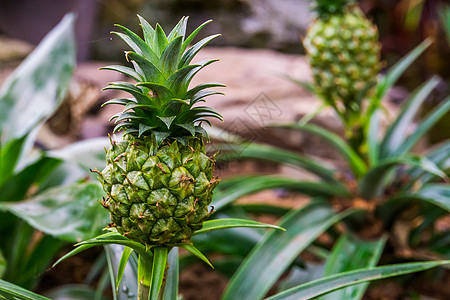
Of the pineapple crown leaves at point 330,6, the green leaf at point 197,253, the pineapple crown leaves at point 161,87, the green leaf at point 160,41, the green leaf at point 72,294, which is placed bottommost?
the green leaf at point 72,294

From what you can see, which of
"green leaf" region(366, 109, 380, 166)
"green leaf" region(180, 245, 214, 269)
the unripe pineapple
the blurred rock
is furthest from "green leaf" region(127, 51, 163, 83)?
the blurred rock

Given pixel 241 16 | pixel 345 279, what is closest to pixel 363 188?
pixel 345 279

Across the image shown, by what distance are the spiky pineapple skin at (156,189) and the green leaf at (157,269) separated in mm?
18

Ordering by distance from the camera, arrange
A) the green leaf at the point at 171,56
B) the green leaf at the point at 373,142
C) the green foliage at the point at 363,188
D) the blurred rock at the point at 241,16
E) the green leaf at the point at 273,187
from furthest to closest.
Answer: the blurred rock at the point at 241,16, the green leaf at the point at 373,142, the green leaf at the point at 273,187, the green foliage at the point at 363,188, the green leaf at the point at 171,56

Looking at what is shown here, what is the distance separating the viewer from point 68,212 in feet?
3.75

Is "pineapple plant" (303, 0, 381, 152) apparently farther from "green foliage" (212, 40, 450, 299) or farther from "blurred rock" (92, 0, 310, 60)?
"blurred rock" (92, 0, 310, 60)

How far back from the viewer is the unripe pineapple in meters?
1.52

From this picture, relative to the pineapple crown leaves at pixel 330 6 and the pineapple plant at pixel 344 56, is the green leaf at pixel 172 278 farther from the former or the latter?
the pineapple crown leaves at pixel 330 6

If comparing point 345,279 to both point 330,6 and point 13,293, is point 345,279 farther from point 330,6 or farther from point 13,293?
point 330,6

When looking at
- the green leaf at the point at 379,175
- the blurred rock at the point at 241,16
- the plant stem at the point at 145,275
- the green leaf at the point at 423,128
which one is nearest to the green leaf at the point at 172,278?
the plant stem at the point at 145,275

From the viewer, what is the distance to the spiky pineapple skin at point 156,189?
67 centimetres

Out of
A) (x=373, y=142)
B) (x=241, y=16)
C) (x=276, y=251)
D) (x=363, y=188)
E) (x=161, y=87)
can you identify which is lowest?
(x=276, y=251)

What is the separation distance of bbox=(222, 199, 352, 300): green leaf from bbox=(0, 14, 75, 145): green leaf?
2.61 feet

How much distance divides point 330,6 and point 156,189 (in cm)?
114
